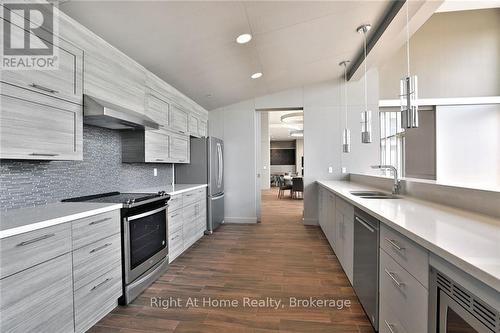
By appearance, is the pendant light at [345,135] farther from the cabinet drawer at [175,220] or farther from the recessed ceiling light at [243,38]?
the cabinet drawer at [175,220]

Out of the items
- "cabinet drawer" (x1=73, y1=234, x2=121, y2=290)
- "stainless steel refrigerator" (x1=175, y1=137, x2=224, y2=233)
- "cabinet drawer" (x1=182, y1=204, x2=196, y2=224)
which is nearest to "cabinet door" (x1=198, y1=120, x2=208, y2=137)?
"stainless steel refrigerator" (x1=175, y1=137, x2=224, y2=233)

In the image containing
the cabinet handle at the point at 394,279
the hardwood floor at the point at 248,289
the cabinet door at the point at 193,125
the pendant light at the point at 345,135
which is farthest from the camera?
the cabinet door at the point at 193,125

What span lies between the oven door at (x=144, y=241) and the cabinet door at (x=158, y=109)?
120cm

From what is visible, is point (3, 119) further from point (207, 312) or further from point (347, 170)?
point (347, 170)

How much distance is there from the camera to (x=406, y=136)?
6156mm

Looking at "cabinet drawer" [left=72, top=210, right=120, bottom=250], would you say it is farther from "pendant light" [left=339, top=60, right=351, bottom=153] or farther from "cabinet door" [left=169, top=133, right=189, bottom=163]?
"pendant light" [left=339, top=60, right=351, bottom=153]

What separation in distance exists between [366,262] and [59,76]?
2.78 meters

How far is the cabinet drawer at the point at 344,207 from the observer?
8.45ft

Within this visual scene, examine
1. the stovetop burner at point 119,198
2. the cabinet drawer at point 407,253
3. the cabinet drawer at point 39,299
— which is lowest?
Result: the cabinet drawer at point 39,299

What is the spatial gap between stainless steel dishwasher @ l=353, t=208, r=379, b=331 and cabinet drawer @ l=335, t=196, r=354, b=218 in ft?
0.54

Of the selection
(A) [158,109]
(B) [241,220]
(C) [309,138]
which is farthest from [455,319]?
(B) [241,220]

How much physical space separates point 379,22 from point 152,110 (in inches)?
121

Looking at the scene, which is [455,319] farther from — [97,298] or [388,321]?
[97,298]

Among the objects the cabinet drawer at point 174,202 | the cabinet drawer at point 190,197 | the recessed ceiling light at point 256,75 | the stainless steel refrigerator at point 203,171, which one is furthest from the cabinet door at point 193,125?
the cabinet drawer at point 174,202
